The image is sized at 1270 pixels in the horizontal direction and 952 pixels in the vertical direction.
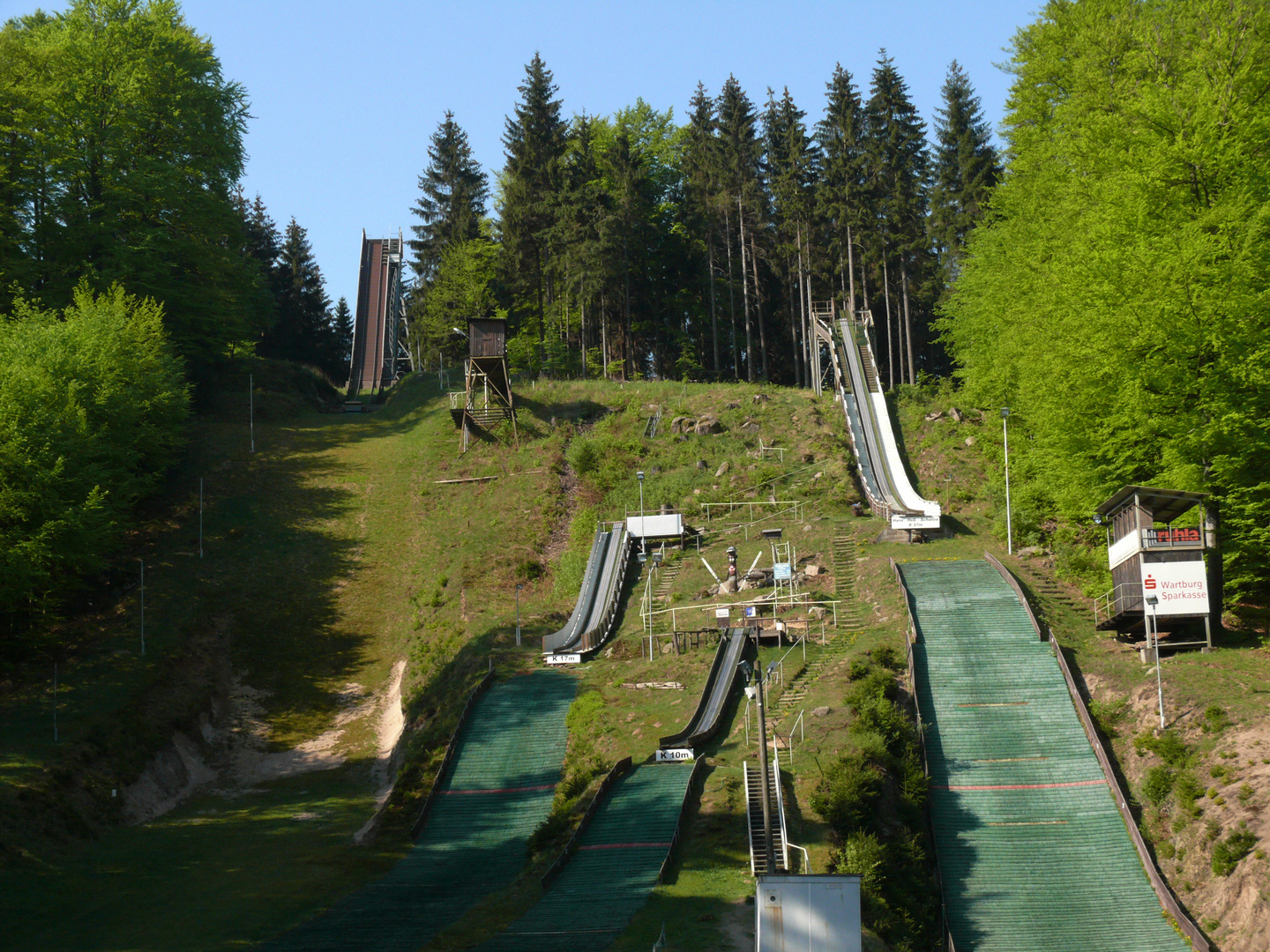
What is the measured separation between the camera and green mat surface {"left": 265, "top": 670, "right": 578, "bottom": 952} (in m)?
22.0

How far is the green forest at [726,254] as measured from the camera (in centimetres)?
2984

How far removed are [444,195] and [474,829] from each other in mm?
66979

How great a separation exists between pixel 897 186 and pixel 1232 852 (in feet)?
175

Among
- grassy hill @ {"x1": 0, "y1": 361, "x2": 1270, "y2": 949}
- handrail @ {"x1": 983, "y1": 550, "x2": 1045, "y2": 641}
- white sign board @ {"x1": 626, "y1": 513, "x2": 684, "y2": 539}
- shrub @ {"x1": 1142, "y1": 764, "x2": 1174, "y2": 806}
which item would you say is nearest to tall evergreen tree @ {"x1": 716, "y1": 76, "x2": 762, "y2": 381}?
grassy hill @ {"x1": 0, "y1": 361, "x2": 1270, "y2": 949}

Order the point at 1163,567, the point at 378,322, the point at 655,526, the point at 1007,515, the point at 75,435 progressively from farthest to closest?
the point at 378,322 → the point at 655,526 → the point at 1007,515 → the point at 75,435 → the point at 1163,567

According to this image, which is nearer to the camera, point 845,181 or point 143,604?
point 143,604

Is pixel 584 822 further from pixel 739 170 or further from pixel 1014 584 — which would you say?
pixel 739 170

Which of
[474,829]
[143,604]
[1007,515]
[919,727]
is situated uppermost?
[1007,515]

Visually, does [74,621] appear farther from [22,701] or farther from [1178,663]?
[1178,663]

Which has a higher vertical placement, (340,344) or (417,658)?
(340,344)

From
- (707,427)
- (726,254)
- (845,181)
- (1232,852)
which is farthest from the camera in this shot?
(726,254)

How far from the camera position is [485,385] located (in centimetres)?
5638

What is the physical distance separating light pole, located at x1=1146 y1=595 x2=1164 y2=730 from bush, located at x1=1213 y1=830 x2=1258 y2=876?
426cm

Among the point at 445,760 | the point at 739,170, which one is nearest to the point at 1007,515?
the point at 445,760
